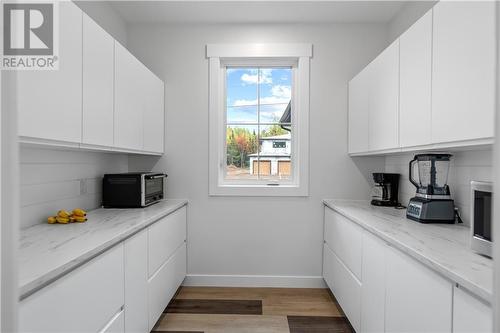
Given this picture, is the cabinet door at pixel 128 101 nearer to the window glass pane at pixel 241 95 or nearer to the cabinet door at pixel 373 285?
the window glass pane at pixel 241 95

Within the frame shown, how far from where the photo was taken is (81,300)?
1224mm

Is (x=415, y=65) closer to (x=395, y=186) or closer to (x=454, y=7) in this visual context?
(x=454, y=7)

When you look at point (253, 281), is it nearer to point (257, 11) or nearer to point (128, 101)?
point (128, 101)

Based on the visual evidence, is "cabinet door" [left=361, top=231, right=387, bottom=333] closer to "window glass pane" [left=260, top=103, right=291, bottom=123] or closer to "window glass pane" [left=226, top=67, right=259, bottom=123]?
"window glass pane" [left=260, top=103, right=291, bottom=123]

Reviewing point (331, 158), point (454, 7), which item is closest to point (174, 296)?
point (331, 158)

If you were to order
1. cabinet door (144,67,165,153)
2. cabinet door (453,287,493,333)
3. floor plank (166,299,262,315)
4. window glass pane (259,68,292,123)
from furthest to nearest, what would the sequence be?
window glass pane (259,68,292,123) < cabinet door (144,67,165,153) < floor plank (166,299,262,315) < cabinet door (453,287,493,333)

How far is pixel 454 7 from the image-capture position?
1448 mm

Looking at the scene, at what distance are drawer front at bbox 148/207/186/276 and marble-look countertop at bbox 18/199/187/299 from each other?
4.1 inches

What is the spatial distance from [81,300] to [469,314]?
4.62 feet

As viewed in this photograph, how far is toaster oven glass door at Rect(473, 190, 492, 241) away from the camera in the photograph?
1.22 meters

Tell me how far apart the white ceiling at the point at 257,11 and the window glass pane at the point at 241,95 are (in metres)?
0.50

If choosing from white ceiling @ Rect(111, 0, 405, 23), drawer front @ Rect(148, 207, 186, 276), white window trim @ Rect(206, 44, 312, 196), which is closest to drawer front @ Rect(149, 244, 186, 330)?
drawer front @ Rect(148, 207, 186, 276)

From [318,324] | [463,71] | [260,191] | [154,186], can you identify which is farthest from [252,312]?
[463,71]

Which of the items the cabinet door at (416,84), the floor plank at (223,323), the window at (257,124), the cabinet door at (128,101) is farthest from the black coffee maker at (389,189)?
the cabinet door at (128,101)
